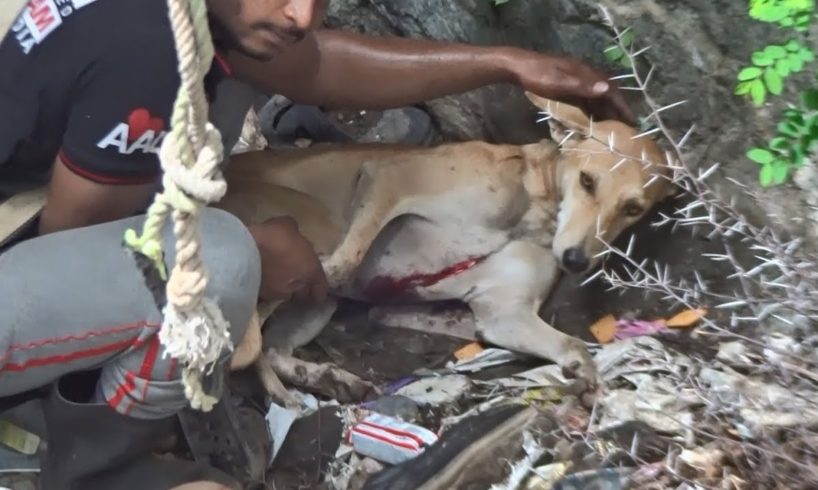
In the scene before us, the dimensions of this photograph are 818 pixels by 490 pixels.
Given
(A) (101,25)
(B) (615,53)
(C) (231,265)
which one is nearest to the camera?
(A) (101,25)

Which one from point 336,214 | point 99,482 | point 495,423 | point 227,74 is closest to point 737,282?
point 495,423

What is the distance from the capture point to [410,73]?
6.30ft

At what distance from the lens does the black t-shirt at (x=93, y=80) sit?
121 cm

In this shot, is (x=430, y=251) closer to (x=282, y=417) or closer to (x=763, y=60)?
(x=282, y=417)

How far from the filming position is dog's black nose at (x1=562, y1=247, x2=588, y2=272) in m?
1.98

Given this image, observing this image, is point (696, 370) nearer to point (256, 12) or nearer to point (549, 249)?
point (549, 249)

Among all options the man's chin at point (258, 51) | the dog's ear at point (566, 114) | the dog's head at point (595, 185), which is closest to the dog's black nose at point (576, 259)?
the dog's head at point (595, 185)

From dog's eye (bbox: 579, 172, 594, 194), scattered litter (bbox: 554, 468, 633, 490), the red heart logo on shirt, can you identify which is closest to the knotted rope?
the red heart logo on shirt

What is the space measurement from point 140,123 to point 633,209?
1.11 meters

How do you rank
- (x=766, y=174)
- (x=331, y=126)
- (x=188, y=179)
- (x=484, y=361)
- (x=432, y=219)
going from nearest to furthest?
(x=188, y=179) → (x=766, y=174) → (x=484, y=361) → (x=432, y=219) → (x=331, y=126)

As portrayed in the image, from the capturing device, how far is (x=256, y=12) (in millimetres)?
1207

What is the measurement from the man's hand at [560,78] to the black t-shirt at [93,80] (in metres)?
0.82

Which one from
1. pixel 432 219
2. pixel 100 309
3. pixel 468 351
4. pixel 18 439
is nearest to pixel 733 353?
pixel 468 351

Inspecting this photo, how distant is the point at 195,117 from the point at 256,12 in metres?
0.36
